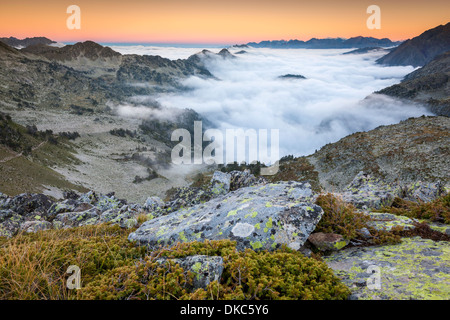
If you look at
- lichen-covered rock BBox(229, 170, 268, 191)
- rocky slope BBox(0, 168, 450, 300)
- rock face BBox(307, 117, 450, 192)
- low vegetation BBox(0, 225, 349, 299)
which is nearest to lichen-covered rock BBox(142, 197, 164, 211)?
lichen-covered rock BBox(229, 170, 268, 191)

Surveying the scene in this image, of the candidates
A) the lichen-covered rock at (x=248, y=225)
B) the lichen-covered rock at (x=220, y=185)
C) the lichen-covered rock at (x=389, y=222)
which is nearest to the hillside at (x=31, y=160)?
the lichen-covered rock at (x=220, y=185)

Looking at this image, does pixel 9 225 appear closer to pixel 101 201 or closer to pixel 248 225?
pixel 101 201

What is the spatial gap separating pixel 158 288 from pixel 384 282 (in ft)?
12.9

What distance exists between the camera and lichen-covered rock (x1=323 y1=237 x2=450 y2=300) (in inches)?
157

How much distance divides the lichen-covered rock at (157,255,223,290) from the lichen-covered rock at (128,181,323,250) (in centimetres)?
145

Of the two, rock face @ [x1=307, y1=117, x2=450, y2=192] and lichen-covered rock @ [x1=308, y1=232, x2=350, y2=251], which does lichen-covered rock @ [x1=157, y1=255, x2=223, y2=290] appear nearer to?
lichen-covered rock @ [x1=308, y1=232, x2=350, y2=251]

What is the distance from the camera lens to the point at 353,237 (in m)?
6.11

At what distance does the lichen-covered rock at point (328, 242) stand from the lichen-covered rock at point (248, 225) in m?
0.37

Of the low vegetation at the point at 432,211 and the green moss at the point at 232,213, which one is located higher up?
the green moss at the point at 232,213

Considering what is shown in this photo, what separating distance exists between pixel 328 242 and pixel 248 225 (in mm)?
1997

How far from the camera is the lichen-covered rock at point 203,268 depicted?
407 cm

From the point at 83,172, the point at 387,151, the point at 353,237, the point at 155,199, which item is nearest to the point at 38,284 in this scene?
the point at 353,237

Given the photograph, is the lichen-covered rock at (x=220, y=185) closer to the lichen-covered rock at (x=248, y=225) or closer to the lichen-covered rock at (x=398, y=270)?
the lichen-covered rock at (x=248, y=225)

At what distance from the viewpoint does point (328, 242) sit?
5914mm
